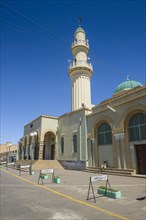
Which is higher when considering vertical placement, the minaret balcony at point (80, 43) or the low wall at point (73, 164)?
the minaret balcony at point (80, 43)

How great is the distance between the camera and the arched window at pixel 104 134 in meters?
20.0

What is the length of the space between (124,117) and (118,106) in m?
1.56

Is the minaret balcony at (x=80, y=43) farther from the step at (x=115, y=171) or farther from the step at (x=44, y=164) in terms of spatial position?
the step at (x=115, y=171)

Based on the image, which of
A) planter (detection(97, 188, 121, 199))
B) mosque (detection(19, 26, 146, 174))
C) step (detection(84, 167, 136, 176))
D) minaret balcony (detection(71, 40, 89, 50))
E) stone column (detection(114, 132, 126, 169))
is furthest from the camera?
minaret balcony (detection(71, 40, 89, 50))

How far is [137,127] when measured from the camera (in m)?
16.8

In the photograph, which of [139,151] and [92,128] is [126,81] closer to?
[92,128]

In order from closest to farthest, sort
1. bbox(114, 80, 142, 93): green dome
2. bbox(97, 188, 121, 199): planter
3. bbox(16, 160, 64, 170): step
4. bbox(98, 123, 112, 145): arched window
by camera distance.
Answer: bbox(97, 188, 121, 199): planter, bbox(98, 123, 112, 145): arched window, bbox(16, 160, 64, 170): step, bbox(114, 80, 142, 93): green dome

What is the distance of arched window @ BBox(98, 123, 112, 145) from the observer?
65.8 feet

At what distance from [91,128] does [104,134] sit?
2.23 metres

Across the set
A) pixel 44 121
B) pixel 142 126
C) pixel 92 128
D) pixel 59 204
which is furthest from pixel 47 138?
pixel 59 204

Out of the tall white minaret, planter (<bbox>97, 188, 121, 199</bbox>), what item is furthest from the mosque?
planter (<bbox>97, 188, 121, 199</bbox>)

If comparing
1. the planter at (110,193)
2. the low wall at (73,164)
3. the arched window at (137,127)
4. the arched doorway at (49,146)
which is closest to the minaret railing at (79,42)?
the arched doorway at (49,146)

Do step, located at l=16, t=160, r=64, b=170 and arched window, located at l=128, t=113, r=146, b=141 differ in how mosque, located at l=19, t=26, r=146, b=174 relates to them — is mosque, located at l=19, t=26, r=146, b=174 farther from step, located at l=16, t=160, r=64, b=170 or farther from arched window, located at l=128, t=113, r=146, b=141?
step, located at l=16, t=160, r=64, b=170

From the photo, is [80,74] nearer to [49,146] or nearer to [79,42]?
[79,42]
